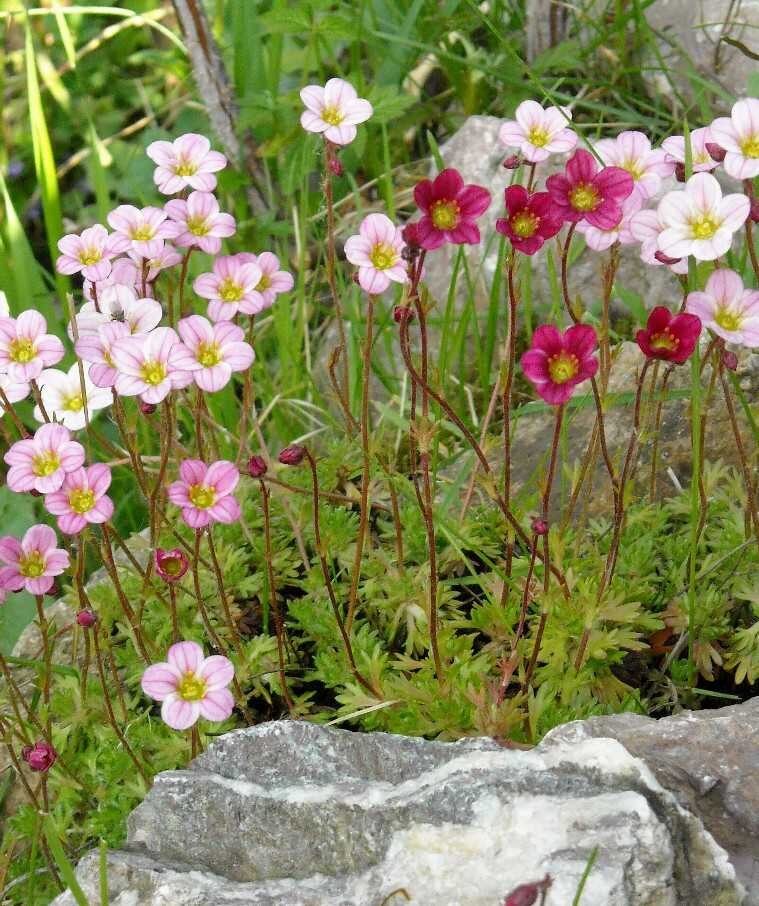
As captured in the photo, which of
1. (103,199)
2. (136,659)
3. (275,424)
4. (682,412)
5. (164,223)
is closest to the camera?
(164,223)

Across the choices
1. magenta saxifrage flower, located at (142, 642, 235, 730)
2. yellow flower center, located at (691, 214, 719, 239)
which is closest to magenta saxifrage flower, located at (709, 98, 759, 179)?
yellow flower center, located at (691, 214, 719, 239)

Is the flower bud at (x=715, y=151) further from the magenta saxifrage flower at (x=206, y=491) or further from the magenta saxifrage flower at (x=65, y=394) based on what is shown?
the magenta saxifrage flower at (x=65, y=394)

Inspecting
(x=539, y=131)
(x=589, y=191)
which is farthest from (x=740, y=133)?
(x=539, y=131)

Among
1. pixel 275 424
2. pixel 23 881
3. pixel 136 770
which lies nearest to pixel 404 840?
pixel 136 770

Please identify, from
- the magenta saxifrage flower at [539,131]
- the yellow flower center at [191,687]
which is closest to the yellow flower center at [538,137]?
the magenta saxifrage flower at [539,131]

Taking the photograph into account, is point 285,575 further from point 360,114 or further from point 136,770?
point 360,114

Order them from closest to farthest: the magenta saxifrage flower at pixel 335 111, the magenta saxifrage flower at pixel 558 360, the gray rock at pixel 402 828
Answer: the gray rock at pixel 402 828, the magenta saxifrage flower at pixel 558 360, the magenta saxifrage flower at pixel 335 111
